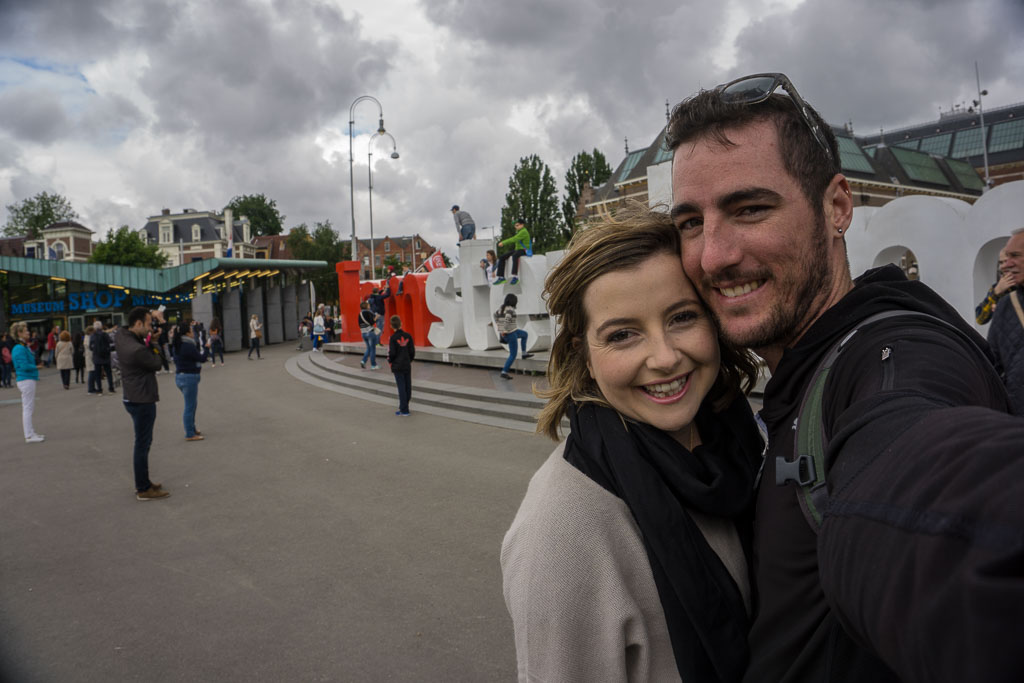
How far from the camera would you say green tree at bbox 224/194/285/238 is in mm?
76812

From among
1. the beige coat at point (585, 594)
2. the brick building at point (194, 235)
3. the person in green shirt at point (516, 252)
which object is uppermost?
the brick building at point (194, 235)

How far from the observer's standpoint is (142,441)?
22.3ft

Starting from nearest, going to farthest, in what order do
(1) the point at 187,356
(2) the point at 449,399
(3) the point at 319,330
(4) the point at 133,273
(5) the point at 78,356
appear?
1. (1) the point at 187,356
2. (2) the point at 449,399
3. (5) the point at 78,356
4. (3) the point at 319,330
5. (4) the point at 133,273

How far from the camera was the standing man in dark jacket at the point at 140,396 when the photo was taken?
22.2 ft

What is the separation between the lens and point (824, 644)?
0.97 meters

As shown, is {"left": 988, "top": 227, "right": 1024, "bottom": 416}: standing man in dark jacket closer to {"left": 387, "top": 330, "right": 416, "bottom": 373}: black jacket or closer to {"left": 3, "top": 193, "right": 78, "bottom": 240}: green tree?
{"left": 387, "top": 330, "right": 416, "bottom": 373}: black jacket

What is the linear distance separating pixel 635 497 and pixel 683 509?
130 millimetres

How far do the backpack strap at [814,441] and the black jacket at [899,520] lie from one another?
2cm

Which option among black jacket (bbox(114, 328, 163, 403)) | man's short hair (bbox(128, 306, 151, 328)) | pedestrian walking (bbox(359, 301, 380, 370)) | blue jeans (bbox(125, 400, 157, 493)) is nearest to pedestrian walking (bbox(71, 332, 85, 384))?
pedestrian walking (bbox(359, 301, 380, 370))

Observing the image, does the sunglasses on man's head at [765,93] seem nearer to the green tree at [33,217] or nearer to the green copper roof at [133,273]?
the green copper roof at [133,273]

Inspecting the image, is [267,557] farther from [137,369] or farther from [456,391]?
[456,391]

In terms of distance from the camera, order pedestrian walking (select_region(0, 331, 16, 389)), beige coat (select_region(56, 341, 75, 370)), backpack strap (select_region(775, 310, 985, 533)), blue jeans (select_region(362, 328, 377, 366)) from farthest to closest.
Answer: pedestrian walking (select_region(0, 331, 16, 389)) < beige coat (select_region(56, 341, 75, 370)) < blue jeans (select_region(362, 328, 377, 366)) < backpack strap (select_region(775, 310, 985, 533))

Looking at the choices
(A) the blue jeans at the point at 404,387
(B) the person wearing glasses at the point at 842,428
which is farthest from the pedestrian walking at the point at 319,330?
(B) the person wearing glasses at the point at 842,428

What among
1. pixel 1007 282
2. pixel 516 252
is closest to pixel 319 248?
pixel 516 252
